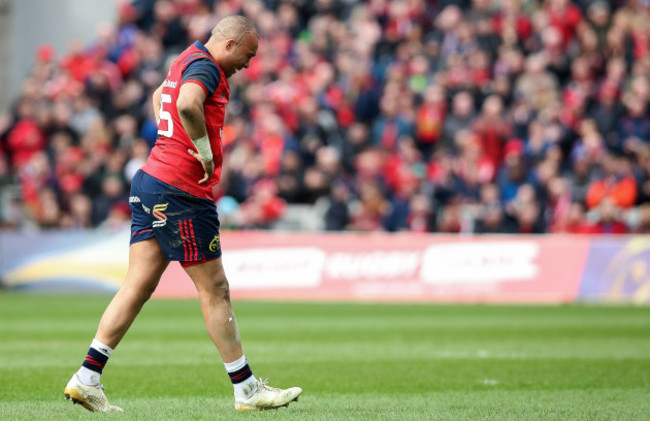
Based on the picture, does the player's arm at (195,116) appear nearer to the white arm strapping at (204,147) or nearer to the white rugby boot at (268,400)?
the white arm strapping at (204,147)

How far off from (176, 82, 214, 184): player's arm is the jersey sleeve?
4 centimetres

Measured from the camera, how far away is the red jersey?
6500 mm

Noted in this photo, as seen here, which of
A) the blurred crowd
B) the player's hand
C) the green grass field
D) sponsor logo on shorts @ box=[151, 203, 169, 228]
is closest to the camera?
the player's hand

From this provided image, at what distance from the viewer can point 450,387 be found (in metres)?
8.21

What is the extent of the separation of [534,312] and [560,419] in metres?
10.1

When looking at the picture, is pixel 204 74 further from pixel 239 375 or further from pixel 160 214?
pixel 239 375

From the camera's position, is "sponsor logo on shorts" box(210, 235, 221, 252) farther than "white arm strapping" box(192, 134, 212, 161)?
Yes

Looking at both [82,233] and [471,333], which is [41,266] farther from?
[471,333]

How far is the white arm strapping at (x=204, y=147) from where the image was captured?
6327 millimetres

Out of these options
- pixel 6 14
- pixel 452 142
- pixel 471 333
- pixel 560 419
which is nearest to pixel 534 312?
pixel 471 333

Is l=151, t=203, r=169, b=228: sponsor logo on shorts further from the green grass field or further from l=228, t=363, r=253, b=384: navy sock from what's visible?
the green grass field

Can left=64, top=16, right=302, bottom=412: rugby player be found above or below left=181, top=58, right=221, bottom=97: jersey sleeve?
below

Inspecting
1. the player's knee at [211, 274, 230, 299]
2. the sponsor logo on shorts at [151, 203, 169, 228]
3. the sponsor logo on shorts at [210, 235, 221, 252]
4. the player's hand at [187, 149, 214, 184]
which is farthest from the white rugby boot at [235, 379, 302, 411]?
the player's hand at [187, 149, 214, 184]

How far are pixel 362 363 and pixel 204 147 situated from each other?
4058mm
